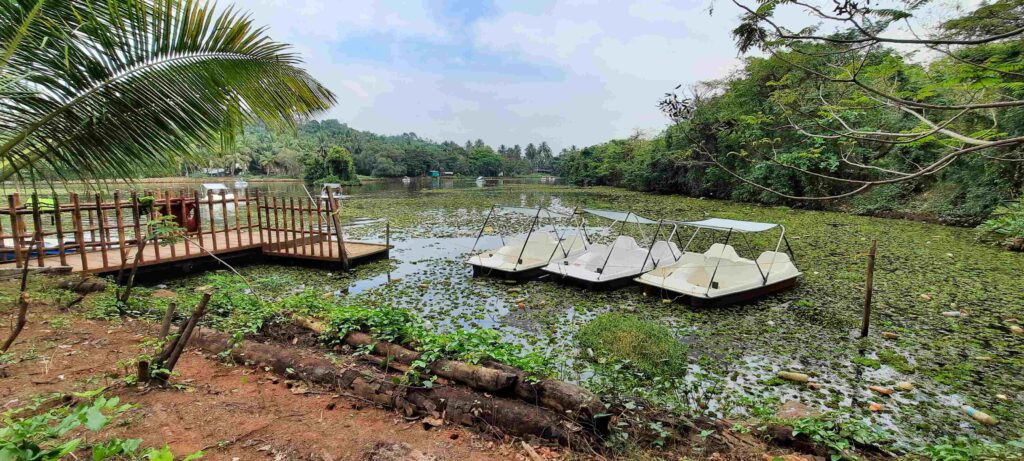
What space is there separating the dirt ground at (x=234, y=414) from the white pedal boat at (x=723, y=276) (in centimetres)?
516

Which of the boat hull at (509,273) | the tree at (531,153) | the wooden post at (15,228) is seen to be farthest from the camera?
the tree at (531,153)

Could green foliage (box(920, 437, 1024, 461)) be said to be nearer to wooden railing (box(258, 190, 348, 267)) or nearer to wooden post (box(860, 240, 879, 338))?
wooden post (box(860, 240, 879, 338))

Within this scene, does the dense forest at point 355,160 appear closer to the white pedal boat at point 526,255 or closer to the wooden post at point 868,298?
the white pedal boat at point 526,255

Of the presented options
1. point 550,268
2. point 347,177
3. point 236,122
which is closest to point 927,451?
point 236,122

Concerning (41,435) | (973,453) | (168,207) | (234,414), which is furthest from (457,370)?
(168,207)

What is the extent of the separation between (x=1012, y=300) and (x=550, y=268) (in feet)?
23.2

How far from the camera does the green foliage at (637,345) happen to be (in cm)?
452

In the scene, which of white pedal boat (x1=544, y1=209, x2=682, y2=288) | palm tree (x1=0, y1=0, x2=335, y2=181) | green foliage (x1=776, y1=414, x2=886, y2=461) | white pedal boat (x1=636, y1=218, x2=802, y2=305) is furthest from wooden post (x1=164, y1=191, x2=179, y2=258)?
green foliage (x1=776, y1=414, x2=886, y2=461)

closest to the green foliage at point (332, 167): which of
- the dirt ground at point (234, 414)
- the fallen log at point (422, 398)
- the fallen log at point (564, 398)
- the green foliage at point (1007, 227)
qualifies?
the dirt ground at point (234, 414)

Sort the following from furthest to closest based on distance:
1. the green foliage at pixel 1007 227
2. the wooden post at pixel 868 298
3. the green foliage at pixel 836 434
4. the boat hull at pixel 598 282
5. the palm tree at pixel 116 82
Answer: the green foliage at pixel 1007 227, the boat hull at pixel 598 282, the wooden post at pixel 868 298, the green foliage at pixel 836 434, the palm tree at pixel 116 82

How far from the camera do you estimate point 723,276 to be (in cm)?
723

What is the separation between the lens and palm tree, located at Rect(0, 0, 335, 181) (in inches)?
91.0

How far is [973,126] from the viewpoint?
10406mm

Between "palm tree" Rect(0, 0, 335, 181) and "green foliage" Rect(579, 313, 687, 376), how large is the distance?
4.03m
